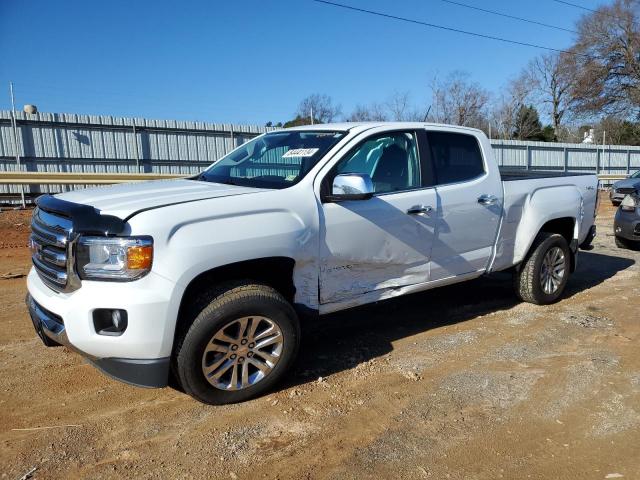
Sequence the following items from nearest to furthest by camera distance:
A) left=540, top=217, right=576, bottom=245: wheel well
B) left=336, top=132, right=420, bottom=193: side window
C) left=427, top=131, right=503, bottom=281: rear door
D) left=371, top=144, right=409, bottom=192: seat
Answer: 1. left=336, top=132, right=420, bottom=193: side window
2. left=371, top=144, right=409, bottom=192: seat
3. left=427, top=131, right=503, bottom=281: rear door
4. left=540, top=217, right=576, bottom=245: wheel well

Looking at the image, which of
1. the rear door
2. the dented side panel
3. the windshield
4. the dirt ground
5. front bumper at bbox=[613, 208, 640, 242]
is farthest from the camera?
front bumper at bbox=[613, 208, 640, 242]

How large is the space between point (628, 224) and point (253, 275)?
24.8ft

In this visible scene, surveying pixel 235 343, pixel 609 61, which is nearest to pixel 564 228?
pixel 235 343

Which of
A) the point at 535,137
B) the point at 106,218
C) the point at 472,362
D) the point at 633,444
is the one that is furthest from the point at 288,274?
the point at 535,137

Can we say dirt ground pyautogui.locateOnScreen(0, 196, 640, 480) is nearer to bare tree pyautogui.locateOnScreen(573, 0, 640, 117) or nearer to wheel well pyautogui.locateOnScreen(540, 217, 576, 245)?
wheel well pyautogui.locateOnScreen(540, 217, 576, 245)

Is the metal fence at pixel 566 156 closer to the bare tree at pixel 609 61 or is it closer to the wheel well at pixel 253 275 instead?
the bare tree at pixel 609 61

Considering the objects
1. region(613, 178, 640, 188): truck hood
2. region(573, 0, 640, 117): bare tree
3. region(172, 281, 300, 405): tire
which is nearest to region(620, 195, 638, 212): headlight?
region(613, 178, 640, 188): truck hood

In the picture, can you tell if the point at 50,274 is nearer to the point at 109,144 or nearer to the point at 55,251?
the point at 55,251

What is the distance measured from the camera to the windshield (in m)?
3.84

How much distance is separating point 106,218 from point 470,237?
3.09 metres

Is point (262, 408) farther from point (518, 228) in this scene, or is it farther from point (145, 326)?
point (518, 228)

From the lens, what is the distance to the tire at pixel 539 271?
5426 mm

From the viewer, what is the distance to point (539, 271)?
215 inches

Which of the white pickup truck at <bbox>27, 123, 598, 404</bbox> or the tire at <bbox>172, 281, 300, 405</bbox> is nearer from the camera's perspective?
the white pickup truck at <bbox>27, 123, 598, 404</bbox>
